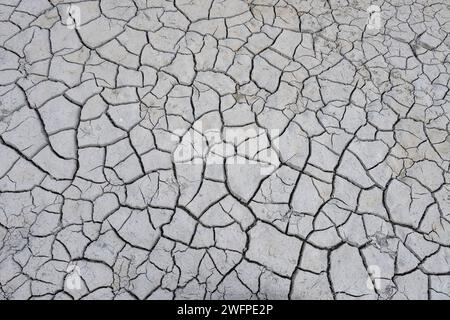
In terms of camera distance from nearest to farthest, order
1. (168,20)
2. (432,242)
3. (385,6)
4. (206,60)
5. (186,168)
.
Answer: (432,242), (186,168), (206,60), (168,20), (385,6)

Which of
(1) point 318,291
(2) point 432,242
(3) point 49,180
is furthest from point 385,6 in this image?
(3) point 49,180

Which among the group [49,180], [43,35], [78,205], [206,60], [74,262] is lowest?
[74,262]

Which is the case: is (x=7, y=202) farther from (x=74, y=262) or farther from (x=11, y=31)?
(x=11, y=31)

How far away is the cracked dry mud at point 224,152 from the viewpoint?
2176 mm

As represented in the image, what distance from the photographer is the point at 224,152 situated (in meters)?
2.56

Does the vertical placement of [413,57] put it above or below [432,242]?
above

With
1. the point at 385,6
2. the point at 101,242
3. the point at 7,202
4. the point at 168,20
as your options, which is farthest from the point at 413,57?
the point at 7,202

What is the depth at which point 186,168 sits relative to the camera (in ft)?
8.13

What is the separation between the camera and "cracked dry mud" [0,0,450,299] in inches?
85.7

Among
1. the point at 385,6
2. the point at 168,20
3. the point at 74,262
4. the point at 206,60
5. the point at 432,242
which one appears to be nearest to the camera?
the point at 74,262

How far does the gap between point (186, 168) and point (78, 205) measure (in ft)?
2.22

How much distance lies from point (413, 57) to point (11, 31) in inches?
123

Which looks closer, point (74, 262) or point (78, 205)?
point (74, 262)

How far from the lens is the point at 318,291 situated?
2150mm
